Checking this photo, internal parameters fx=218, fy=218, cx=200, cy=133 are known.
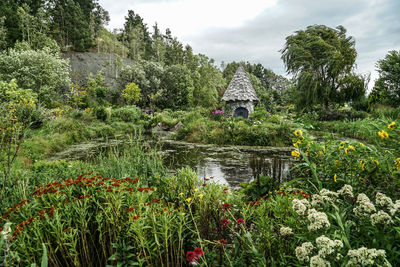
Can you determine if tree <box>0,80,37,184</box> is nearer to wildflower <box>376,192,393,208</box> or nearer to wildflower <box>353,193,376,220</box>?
wildflower <box>353,193,376,220</box>

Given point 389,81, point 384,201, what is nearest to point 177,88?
point 389,81

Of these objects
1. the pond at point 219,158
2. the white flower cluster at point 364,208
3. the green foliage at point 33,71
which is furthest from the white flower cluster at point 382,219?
the green foliage at point 33,71

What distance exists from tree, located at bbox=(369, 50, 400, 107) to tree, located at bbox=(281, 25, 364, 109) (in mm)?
1298

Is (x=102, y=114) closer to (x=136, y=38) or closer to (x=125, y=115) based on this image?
(x=125, y=115)

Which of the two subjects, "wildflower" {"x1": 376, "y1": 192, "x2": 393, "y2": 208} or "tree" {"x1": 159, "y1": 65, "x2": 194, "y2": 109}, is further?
"tree" {"x1": 159, "y1": 65, "x2": 194, "y2": 109}

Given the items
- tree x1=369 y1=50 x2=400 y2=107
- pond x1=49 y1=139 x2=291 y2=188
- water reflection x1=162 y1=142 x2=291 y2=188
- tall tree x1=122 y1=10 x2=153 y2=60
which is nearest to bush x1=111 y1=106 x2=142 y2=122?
pond x1=49 y1=139 x2=291 y2=188

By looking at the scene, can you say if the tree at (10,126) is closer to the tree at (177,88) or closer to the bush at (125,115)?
the bush at (125,115)

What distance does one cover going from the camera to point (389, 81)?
46.1ft

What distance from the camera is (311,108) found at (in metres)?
17.2

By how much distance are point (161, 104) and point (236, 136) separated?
18.4 metres

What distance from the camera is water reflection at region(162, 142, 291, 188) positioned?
5399mm

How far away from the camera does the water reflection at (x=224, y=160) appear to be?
5.40 m

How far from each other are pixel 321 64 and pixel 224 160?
1352cm

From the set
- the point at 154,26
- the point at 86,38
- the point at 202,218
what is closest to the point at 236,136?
the point at 202,218
